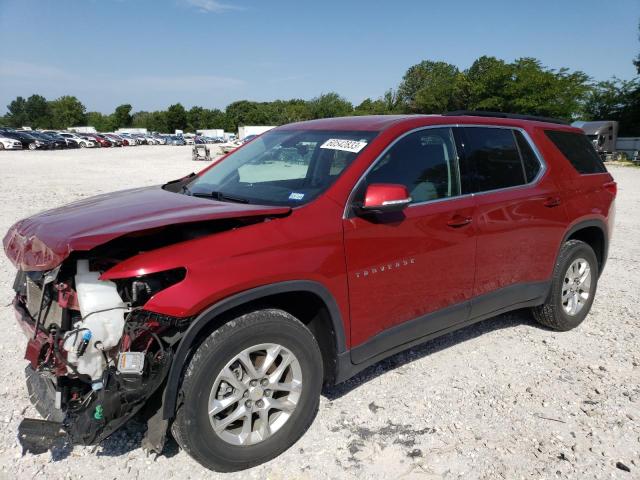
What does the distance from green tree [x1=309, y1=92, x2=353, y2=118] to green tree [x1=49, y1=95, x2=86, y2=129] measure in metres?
60.0

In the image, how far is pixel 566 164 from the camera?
4.27 metres

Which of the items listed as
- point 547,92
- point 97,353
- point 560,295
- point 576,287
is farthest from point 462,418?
point 547,92

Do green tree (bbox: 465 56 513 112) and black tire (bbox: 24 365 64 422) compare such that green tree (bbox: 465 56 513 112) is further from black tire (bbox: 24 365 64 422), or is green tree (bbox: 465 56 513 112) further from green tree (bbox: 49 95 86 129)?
green tree (bbox: 49 95 86 129)

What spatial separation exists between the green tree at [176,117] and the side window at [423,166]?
126866 millimetres

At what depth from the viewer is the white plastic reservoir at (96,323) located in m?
2.28

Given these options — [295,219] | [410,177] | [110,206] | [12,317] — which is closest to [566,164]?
[410,177]

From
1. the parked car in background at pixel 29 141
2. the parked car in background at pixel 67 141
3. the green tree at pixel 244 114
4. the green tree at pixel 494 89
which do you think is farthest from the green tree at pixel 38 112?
the green tree at pixel 494 89

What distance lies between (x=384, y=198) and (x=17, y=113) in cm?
17008

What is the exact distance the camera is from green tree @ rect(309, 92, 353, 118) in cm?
7712

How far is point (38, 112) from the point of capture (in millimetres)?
132125

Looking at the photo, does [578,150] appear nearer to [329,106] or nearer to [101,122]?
[329,106]

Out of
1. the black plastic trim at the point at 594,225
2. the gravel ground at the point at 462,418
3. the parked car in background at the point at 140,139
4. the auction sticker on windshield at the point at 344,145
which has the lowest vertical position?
the parked car in background at the point at 140,139

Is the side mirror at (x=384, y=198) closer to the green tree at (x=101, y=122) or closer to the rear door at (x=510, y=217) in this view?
the rear door at (x=510, y=217)

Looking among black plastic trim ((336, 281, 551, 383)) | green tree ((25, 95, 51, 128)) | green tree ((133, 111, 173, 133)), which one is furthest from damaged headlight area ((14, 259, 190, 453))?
green tree ((25, 95, 51, 128))
